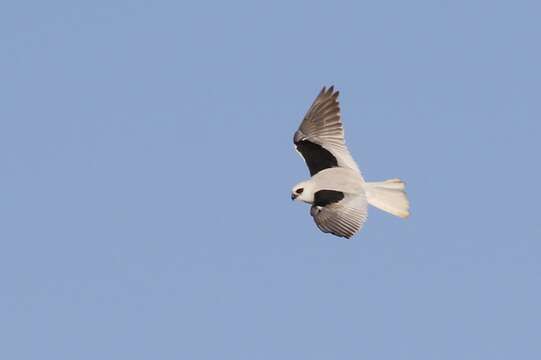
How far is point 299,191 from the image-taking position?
2284cm

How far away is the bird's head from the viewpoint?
22.8m

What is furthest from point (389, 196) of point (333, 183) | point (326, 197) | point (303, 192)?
point (303, 192)

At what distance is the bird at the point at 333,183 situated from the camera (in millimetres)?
21750

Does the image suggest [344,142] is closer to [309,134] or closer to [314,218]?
[309,134]

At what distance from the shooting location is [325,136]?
2395 cm

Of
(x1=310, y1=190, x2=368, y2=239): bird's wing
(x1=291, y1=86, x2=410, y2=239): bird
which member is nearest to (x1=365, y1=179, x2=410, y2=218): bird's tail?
(x1=291, y1=86, x2=410, y2=239): bird

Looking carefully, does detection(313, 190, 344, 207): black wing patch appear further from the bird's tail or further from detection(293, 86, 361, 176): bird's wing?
detection(293, 86, 361, 176): bird's wing

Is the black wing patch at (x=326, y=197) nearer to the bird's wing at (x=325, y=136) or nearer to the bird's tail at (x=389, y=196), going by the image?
the bird's tail at (x=389, y=196)

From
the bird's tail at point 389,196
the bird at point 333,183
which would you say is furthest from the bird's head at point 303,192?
the bird's tail at point 389,196

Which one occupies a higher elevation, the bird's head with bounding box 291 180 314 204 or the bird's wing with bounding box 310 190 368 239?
the bird's head with bounding box 291 180 314 204

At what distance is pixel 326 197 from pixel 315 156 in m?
1.72

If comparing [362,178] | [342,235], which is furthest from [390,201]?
[342,235]

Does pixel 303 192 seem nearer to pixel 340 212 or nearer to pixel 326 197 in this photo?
pixel 326 197

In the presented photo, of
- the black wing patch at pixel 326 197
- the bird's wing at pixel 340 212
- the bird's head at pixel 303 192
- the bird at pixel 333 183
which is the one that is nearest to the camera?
A: the bird's wing at pixel 340 212
